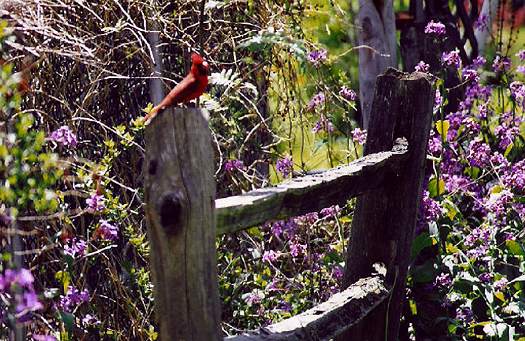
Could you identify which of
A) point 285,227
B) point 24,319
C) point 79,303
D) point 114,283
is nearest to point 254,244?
point 285,227

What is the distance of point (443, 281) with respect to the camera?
13.9 ft

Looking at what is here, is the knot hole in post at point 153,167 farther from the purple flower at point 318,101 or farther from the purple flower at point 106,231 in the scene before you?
the purple flower at point 318,101

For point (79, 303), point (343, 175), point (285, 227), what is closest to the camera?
point (343, 175)

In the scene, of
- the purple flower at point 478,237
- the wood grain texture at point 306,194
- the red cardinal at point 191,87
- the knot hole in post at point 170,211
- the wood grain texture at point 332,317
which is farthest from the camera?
the purple flower at point 478,237

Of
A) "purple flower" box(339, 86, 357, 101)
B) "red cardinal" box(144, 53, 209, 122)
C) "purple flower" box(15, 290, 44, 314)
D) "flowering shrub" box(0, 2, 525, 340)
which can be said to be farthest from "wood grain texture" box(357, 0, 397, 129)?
"purple flower" box(15, 290, 44, 314)

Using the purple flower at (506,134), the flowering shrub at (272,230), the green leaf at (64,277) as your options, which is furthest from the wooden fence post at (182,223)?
the purple flower at (506,134)

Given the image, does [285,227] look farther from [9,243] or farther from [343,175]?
[9,243]

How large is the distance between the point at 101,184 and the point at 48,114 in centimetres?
47

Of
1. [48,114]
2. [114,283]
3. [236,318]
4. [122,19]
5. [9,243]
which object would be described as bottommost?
[236,318]

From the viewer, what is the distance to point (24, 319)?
309cm

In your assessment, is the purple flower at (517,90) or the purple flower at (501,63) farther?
the purple flower at (501,63)

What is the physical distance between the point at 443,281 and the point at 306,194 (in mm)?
1413

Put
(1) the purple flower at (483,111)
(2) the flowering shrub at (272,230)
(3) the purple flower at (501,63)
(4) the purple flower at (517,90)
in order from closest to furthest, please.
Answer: (2) the flowering shrub at (272,230)
(4) the purple flower at (517,90)
(1) the purple flower at (483,111)
(3) the purple flower at (501,63)

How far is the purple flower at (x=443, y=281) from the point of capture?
423 centimetres
